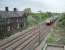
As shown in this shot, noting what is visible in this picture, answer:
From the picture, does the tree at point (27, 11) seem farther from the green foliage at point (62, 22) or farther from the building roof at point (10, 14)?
the green foliage at point (62, 22)

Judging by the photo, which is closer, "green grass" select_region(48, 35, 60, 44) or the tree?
"green grass" select_region(48, 35, 60, 44)

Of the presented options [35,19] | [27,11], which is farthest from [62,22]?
[27,11]

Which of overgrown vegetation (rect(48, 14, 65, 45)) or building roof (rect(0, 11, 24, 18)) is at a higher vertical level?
building roof (rect(0, 11, 24, 18))

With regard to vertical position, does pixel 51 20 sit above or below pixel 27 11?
below

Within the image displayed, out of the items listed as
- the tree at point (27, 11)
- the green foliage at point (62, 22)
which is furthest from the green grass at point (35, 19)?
the green foliage at point (62, 22)

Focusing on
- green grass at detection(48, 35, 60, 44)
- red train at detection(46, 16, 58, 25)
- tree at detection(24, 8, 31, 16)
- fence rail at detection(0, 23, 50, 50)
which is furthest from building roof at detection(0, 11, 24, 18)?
green grass at detection(48, 35, 60, 44)

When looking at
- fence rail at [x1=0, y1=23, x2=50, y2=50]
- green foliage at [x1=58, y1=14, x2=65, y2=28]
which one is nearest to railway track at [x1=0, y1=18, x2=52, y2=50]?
Answer: fence rail at [x1=0, y1=23, x2=50, y2=50]

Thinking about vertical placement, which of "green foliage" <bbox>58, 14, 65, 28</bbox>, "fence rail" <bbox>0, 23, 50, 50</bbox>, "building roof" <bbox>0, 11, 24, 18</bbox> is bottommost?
"fence rail" <bbox>0, 23, 50, 50</bbox>

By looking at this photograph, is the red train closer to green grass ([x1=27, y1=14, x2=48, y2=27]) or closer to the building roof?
green grass ([x1=27, y1=14, x2=48, y2=27])

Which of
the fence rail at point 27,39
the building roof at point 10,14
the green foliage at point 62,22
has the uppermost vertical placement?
the building roof at point 10,14

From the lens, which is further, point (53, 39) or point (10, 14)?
point (10, 14)

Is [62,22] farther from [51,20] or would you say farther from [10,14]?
[10,14]

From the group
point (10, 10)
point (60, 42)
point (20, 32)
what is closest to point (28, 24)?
point (20, 32)

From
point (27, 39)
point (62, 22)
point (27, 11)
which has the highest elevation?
point (27, 11)
